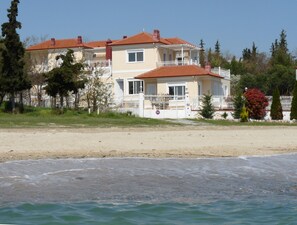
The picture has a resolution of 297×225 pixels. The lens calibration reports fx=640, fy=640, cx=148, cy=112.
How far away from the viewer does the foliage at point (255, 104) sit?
41.5 meters

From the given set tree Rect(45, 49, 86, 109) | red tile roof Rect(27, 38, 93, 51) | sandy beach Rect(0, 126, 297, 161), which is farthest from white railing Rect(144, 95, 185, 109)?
red tile roof Rect(27, 38, 93, 51)

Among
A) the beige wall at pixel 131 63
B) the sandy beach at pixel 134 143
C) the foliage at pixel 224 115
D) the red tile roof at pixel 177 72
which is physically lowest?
the sandy beach at pixel 134 143

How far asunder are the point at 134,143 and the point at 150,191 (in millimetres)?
8507

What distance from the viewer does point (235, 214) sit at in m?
10.3

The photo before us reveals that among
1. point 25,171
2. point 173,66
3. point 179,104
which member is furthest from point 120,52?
point 25,171

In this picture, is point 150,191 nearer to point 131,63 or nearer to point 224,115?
point 224,115

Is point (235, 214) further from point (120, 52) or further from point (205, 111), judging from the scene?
point (120, 52)

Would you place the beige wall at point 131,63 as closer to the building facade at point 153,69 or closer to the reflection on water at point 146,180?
the building facade at point 153,69

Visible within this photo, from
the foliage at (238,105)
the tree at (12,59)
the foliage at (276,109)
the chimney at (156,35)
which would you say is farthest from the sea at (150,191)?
the chimney at (156,35)

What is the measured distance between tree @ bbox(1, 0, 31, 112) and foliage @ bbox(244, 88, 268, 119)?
46.6 ft

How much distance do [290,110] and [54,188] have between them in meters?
32.0

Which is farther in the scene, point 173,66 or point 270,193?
point 173,66

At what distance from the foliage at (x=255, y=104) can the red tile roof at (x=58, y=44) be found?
2945 cm

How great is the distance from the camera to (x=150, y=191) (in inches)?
491
